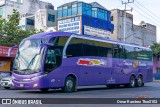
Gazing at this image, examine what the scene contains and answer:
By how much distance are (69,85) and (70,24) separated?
33.6 metres

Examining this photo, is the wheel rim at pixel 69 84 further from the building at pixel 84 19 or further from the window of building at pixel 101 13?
the window of building at pixel 101 13

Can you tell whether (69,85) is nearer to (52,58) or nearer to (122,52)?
(52,58)

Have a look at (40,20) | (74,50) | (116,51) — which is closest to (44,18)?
(40,20)

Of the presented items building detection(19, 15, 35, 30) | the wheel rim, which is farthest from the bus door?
building detection(19, 15, 35, 30)

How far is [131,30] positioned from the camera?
60.2 meters

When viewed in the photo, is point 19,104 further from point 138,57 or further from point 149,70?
point 149,70

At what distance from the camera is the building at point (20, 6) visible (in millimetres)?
63741

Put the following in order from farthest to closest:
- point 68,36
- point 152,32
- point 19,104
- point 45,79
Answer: point 152,32
point 68,36
point 45,79
point 19,104

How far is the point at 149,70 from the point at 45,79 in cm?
1376

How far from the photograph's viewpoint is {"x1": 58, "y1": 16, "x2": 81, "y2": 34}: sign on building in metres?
48.8

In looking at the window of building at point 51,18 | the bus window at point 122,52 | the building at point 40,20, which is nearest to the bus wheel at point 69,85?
the bus window at point 122,52

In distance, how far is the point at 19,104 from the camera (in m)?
10.1

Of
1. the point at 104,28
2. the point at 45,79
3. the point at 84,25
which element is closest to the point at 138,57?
the point at 45,79

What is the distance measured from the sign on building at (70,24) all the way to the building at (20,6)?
666 inches
